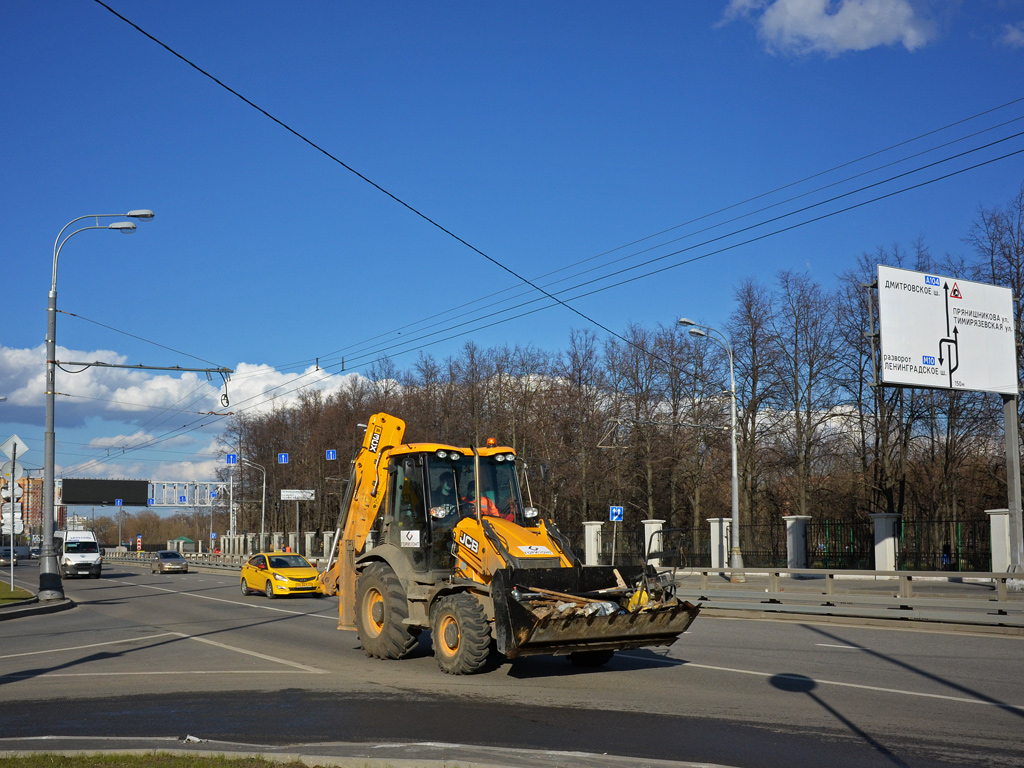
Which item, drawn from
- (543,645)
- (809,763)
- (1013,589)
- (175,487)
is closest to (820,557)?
(1013,589)

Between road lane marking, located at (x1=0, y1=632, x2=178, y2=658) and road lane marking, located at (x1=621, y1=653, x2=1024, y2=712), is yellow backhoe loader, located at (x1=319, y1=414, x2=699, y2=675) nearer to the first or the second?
road lane marking, located at (x1=621, y1=653, x2=1024, y2=712)

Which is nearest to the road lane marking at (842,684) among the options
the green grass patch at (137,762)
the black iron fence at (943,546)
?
the green grass patch at (137,762)

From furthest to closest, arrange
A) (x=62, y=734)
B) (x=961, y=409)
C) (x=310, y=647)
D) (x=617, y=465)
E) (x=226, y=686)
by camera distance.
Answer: (x=617, y=465) < (x=961, y=409) < (x=310, y=647) < (x=226, y=686) < (x=62, y=734)

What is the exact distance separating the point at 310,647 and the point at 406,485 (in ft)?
12.5

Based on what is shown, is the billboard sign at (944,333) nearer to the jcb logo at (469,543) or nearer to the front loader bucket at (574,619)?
the front loader bucket at (574,619)

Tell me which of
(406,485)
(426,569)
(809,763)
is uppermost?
Answer: (406,485)

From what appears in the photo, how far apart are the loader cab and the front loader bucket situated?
4.95ft

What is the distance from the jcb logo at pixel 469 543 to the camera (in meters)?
11.3

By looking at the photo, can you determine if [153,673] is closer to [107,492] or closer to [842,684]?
[842,684]

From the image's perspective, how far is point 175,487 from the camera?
297 ft

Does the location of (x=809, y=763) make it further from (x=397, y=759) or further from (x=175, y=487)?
(x=175, y=487)

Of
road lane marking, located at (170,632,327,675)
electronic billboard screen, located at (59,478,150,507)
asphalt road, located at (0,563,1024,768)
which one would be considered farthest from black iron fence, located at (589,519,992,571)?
electronic billboard screen, located at (59,478,150,507)

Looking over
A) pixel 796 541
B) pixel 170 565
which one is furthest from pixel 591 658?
pixel 170 565

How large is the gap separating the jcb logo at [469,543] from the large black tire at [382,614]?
4.54 feet
